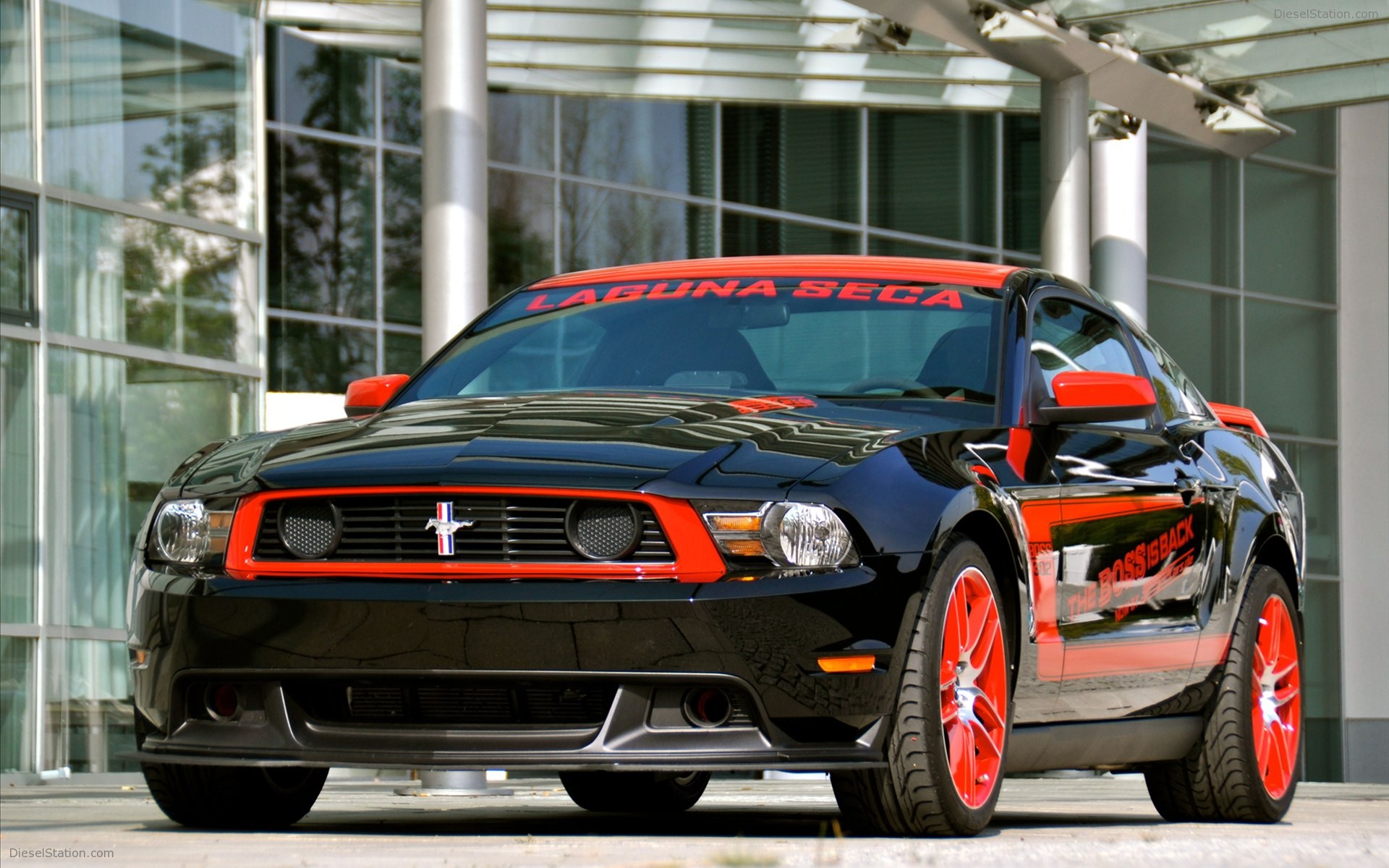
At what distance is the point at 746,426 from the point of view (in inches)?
207

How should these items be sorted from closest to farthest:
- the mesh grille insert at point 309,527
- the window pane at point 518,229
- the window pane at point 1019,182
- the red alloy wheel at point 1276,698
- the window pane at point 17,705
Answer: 1. the mesh grille insert at point 309,527
2. the red alloy wheel at point 1276,698
3. the window pane at point 17,705
4. the window pane at point 518,229
5. the window pane at point 1019,182

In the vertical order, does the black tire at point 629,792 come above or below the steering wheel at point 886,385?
below

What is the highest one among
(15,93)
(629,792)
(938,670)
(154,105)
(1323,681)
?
(154,105)

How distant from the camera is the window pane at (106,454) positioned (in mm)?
14773

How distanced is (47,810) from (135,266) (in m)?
8.39

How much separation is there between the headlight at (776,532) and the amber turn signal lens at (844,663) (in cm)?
20

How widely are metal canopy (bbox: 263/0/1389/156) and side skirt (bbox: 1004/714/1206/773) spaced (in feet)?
30.1

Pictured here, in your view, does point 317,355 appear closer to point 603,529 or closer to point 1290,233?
point 603,529

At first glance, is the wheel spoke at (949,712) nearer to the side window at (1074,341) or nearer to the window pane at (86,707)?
the side window at (1074,341)

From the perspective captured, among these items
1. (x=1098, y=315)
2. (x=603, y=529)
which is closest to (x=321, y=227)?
(x=1098, y=315)

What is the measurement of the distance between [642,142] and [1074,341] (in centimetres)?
1585

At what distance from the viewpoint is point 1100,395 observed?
19.2 ft

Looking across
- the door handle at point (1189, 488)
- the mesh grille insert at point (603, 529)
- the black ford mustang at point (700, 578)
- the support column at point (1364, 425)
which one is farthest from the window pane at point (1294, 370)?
the mesh grille insert at point (603, 529)

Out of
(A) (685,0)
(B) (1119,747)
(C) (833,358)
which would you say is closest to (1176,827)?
(B) (1119,747)
